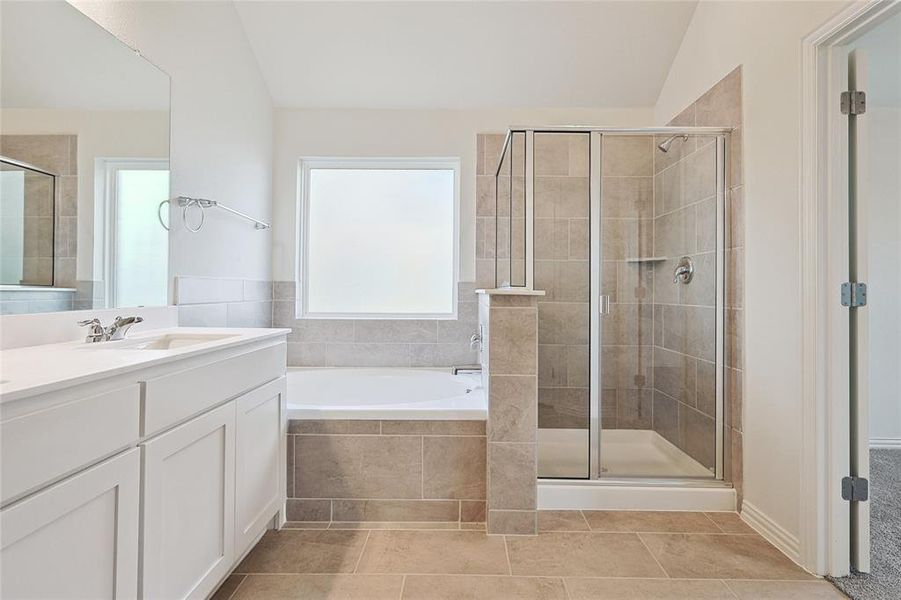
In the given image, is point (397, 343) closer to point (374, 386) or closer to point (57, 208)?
point (374, 386)

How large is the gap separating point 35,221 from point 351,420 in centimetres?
131

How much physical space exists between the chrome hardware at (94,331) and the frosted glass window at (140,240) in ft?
0.70

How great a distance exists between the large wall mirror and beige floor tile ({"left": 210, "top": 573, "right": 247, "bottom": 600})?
1.08 m

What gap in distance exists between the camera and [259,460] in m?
1.79

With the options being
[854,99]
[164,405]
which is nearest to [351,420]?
[164,405]

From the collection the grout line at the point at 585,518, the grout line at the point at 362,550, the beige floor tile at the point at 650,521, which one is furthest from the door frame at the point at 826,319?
the grout line at the point at 362,550

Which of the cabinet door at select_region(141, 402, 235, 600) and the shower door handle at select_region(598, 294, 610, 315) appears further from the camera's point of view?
the shower door handle at select_region(598, 294, 610, 315)

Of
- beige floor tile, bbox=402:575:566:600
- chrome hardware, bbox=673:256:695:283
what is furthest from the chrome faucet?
chrome hardware, bbox=673:256:695:283

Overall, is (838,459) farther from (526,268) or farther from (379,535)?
(379,535)

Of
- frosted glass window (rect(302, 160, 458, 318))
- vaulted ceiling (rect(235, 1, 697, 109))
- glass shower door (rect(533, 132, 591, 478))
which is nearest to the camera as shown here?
glass shower door (rect(533, 132, 591, 478))

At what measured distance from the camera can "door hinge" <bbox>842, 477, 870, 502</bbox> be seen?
1.73 metres

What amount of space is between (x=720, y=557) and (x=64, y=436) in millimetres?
2146

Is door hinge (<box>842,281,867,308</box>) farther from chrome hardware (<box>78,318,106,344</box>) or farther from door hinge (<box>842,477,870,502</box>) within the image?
chrome hardware (<box>78,318,106,344</box>)

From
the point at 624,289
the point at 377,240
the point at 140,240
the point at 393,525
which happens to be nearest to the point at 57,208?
the point at 140,240
